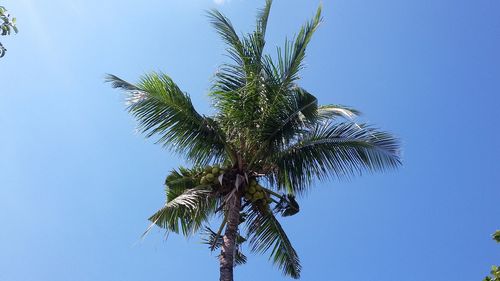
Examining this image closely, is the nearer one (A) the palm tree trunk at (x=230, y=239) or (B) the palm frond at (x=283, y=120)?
(A) the palm tree trunk at (x=230, y=239)

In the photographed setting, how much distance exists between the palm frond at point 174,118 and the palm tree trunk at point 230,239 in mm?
1113

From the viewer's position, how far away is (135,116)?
10477 mm

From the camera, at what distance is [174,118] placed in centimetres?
1058

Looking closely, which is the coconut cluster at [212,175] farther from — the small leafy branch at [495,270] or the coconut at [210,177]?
the small leafy branch at [495,270]

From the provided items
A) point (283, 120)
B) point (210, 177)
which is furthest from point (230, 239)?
point (283, 120)

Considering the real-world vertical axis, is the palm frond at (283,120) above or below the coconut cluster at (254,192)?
above

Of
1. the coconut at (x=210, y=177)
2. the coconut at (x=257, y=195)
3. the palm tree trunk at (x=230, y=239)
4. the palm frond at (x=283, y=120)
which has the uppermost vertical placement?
the palm frond at (x=283, y=120)

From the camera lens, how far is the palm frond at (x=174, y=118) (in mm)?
10492

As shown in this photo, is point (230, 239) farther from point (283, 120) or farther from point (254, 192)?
point (283, 120)

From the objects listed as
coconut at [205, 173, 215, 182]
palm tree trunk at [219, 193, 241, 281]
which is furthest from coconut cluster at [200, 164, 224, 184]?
palm tree trunk at [219, 193, 241, 281]

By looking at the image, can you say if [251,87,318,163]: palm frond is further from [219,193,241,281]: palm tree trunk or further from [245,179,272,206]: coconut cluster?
[219,193,241,281]: palm tree trunk

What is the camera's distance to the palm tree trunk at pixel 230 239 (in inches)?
362

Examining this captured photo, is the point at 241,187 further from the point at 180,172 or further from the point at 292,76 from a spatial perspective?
the point at 292,76

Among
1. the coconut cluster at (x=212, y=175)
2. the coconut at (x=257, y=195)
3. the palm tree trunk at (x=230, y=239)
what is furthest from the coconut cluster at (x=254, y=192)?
the coconut cluster at (x=212, y=175)
